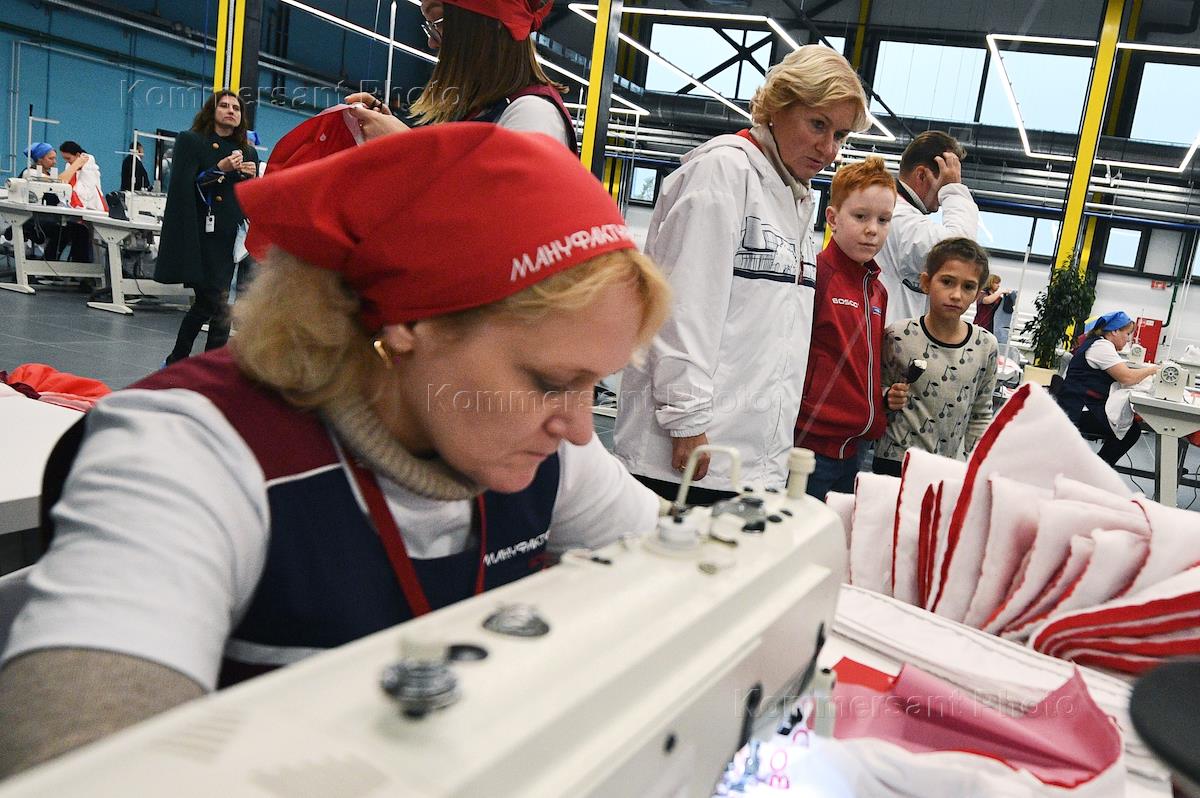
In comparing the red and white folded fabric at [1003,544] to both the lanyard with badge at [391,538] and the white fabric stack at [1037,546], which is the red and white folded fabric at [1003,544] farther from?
the lanyard with badge at [391,538]

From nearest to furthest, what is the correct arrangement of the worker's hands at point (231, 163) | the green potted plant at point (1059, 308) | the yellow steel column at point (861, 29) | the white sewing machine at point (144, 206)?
the worker's hands at point (231, 163), the green potted plant at point (1059, 308), the white sewing machine at point (144, 206), the yellow steel column at point (861, 29)

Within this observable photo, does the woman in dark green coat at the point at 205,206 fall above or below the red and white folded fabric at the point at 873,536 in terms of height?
above

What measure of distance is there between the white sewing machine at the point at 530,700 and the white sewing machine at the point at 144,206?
27.6ft

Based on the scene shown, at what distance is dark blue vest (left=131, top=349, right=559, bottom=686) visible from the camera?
2.29 feet

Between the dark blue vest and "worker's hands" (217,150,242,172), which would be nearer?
the dark blue vest

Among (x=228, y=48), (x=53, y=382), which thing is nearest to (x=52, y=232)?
(x=228, y=48)

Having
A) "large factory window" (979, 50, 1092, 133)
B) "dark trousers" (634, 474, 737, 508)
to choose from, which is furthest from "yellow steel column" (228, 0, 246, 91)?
"large factory window" (979, 50, 1092, 133)

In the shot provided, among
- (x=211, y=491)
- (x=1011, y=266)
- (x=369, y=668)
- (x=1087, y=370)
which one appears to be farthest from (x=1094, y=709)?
(x=1011, y=266)

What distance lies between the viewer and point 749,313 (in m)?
1.88

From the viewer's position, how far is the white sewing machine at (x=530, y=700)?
349 millimetres

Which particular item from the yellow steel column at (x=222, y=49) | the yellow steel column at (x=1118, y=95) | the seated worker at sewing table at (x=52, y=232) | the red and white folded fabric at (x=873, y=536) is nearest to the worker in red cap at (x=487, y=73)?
the red and white folded fabric at (x=873, y=536)

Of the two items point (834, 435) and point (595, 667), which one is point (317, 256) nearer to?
point (595, 667)

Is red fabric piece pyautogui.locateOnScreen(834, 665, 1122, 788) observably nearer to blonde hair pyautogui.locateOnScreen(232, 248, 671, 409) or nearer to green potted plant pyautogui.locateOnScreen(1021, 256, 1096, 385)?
blonde hair pyautogui.locateOnScreen(232, 248, 671, 409)

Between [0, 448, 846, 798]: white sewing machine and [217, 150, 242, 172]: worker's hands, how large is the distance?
4563mm
